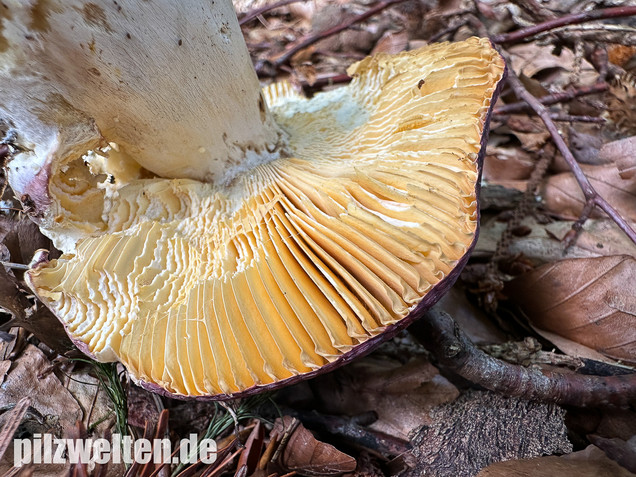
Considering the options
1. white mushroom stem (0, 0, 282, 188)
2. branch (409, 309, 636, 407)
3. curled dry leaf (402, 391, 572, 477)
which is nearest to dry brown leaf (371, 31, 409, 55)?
white mushroom stem (0, 0, 282, 188)

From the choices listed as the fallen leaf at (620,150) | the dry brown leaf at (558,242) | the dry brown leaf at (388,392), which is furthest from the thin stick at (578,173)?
the dry brown leaf at (388,392)

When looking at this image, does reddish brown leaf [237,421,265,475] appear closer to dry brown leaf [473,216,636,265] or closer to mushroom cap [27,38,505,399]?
mushroom cap [27,38,505,399]

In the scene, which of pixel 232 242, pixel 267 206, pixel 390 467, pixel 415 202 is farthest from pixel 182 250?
pixel 390 467

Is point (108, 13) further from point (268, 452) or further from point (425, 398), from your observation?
point (425, 398)

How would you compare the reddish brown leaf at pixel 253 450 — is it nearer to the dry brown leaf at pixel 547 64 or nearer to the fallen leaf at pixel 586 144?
the fallen leaf at pixel 586 144

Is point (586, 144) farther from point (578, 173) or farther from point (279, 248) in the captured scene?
point (279, 248)

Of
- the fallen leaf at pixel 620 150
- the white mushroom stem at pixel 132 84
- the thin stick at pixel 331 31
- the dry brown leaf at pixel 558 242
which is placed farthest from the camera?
the thin stick at pixel 331 31
